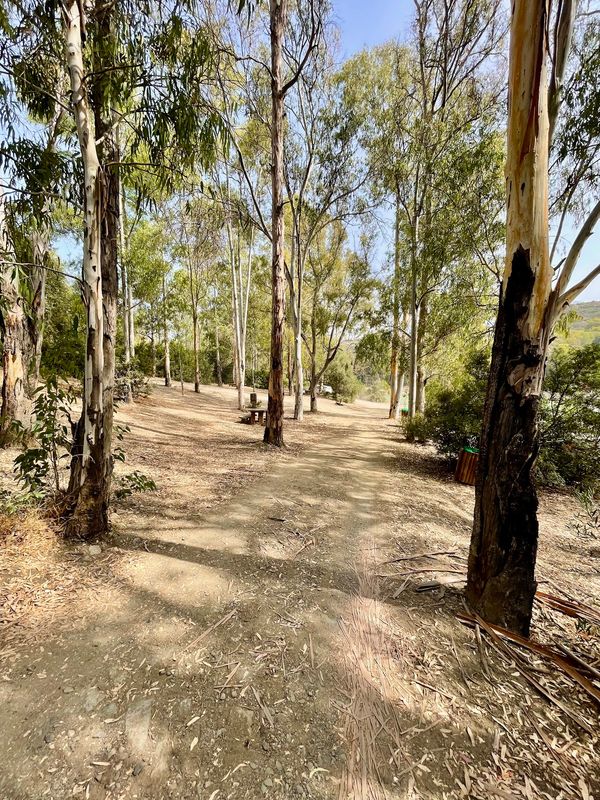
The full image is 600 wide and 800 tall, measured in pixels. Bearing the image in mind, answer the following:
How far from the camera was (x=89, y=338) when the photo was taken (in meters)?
2.79

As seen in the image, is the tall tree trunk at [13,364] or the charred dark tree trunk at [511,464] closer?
the charred dark tree trunk at [511,464]

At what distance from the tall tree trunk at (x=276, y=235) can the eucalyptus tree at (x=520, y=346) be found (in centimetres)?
547

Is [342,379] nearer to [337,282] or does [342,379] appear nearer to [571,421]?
[337,282]

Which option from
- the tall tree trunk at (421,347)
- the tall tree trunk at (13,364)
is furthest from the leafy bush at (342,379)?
the tall tree trunk at (13,364)

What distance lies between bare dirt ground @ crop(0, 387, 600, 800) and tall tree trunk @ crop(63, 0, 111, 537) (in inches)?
12.6

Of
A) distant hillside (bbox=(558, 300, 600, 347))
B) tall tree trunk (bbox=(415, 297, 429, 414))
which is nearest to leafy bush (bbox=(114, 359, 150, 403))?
tall tree trunk (bbox=(415, 297, 429, 414))

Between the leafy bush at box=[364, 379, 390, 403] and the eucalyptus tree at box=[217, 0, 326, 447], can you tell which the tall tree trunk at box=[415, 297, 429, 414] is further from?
the leafy bush at box=[364, 379, 390, 403]

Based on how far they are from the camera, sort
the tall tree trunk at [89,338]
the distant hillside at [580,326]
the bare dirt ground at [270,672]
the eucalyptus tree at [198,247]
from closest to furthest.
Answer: the bare dirt ground at [270,672]
the tall tree trunk at [89,338]
the distant hillside at [580,326]
the eucalyptus tree at [198,247]

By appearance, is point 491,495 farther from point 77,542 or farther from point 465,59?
point 465,59

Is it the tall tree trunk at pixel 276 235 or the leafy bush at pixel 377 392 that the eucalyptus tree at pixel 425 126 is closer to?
the tall tree trunk at pixel 276 235

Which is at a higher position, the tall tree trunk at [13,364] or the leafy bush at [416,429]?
the tall tree trunk at [13,364]

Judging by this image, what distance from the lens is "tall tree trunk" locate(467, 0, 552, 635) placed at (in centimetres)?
210

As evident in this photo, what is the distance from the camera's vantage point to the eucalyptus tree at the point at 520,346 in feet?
6.89

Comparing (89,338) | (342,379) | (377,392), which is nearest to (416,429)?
(89,338)
